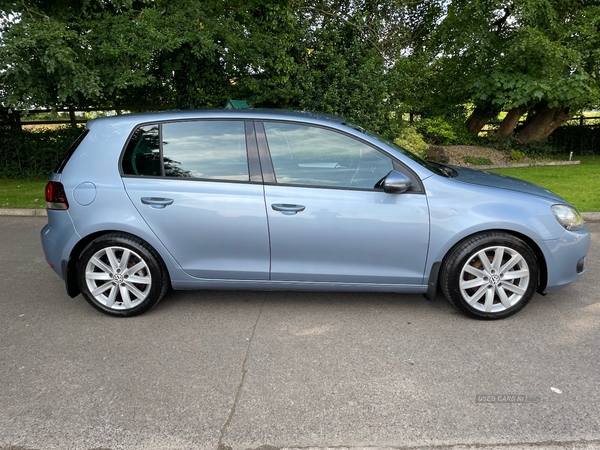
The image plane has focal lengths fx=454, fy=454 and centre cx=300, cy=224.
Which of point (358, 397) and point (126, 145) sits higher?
point (126, 145)

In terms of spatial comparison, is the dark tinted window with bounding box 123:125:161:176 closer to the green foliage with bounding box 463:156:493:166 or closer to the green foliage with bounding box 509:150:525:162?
the green foliage with bounding box 463:156:493:166

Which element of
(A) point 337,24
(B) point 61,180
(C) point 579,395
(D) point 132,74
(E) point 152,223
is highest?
(A) point 337,24

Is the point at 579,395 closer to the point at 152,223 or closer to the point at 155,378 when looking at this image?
the point at 155,378

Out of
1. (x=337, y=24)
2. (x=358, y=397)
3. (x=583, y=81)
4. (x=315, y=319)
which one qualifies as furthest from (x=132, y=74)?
(x=583, y=81)

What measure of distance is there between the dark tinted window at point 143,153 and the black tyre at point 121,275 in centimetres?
56

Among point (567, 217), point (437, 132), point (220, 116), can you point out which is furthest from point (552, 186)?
point (220, 116)

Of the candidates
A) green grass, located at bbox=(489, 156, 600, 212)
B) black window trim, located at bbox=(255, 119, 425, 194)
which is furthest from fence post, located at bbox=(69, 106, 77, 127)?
green grass, located at bbox=(489, 156, 600, 212)

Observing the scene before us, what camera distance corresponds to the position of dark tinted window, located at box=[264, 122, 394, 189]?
11.9 feet

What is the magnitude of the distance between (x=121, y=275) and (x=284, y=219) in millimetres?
1452

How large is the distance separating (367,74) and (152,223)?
702 cm

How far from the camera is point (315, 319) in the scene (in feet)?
12.4

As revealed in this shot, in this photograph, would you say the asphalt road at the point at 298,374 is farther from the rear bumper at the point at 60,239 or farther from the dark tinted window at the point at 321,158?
the dark tinted window at the point at 321,158

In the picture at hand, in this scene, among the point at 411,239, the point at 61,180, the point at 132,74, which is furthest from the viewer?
the point at 132,74

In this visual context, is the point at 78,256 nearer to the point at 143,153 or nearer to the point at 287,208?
the point at 143,153
